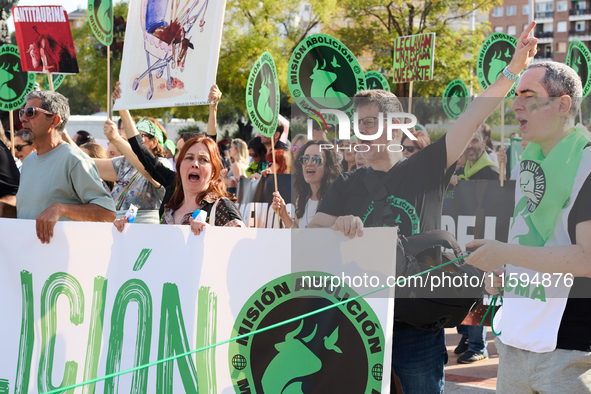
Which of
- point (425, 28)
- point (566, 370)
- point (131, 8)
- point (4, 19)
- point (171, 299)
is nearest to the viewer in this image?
point (566, 370)

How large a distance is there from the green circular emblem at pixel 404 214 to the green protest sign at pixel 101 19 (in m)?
3.91

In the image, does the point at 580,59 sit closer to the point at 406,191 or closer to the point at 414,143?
the point at 414,143

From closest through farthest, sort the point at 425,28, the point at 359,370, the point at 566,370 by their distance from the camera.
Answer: the point at 566,370, the point at 359,370, the point at 425,28

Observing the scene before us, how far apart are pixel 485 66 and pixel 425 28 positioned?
21.7 m

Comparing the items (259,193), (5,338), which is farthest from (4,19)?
(5,338)

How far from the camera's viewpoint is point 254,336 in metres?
2.98

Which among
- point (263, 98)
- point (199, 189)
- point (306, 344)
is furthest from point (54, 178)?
point (306, 344)

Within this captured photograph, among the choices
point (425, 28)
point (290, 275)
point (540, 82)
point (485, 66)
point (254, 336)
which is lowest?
point (254, 336)

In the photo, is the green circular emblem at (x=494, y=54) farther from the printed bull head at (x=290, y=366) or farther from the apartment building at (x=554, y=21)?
the apartment building at (x=554, y=21)

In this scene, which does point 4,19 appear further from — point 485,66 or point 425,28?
point 425,28

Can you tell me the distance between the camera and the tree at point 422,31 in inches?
1045

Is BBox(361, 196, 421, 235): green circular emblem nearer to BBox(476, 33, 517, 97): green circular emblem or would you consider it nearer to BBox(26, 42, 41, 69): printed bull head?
BBox(476, 33, 517, 97): green circular emblem

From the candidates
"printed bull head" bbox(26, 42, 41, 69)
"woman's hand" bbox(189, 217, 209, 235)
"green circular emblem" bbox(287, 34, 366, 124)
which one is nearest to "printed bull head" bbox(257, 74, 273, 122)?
"green circular emblem" bbox(287, 34, 366, 124)

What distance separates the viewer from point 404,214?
2699 mm
